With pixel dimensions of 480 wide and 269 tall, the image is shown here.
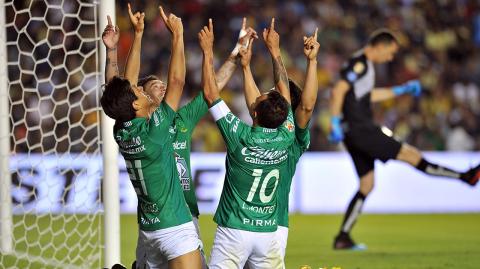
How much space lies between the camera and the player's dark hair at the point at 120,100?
18.3 ft

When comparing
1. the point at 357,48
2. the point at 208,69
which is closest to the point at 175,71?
the point at 208,69

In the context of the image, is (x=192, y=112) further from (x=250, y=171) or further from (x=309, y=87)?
(x=250, y=171)

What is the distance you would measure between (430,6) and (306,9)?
2.70 metres

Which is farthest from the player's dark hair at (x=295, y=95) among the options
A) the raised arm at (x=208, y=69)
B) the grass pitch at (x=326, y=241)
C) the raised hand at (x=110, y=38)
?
the grass pitch at (x=326, y=241)

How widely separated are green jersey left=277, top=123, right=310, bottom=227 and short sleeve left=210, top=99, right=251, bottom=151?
67 cm

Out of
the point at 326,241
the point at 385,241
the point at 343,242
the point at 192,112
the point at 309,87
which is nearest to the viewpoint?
the point at 309,87

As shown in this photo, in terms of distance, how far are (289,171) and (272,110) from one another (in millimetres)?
881

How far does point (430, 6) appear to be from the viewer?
66.3ft

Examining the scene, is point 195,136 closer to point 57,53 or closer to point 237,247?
point 57,53

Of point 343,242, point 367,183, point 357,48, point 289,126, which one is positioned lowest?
point 343,242

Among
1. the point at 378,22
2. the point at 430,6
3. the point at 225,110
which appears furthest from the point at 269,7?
the point at 225,110

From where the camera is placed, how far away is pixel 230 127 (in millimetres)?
5820

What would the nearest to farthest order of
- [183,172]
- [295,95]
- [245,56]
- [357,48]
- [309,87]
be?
[245,56]
[309,87]
[183,172]
[295,95]
[357,48]

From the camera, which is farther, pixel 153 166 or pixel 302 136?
pixel 302 136
